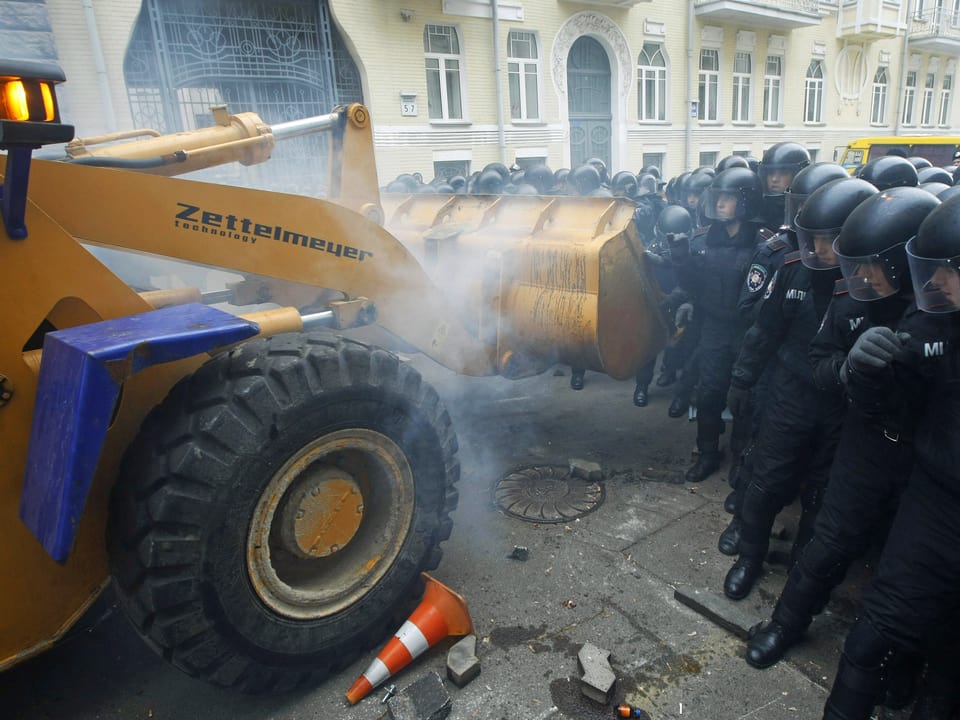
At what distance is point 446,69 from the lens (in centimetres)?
1353

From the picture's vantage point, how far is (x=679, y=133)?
17797 mm

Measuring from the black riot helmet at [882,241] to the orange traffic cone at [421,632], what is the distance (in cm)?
209

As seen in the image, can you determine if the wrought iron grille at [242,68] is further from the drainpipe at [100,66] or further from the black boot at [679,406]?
the black boot at [679,406]

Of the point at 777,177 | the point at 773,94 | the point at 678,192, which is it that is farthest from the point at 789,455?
the point at 773,94

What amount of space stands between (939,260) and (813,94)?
2356 cm

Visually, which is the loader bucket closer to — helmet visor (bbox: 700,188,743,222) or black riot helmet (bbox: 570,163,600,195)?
helmet visor (bbox: 700,188,743,222)

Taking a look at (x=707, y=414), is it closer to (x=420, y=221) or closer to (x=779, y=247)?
(x=779, y=247)

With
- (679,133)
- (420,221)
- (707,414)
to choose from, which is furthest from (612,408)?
(679,133)

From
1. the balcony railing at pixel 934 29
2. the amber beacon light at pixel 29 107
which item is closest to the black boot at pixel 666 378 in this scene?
the amber beacon light at pixel 29 107

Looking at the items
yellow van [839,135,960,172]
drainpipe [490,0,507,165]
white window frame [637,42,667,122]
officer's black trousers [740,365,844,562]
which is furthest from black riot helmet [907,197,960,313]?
white window frame [637,42,667,122]

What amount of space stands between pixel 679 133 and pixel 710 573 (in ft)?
55.8

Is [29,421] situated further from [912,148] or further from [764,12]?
[764,12]

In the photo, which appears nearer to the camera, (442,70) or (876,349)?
(876,349)

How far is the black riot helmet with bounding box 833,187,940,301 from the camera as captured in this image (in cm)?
224
